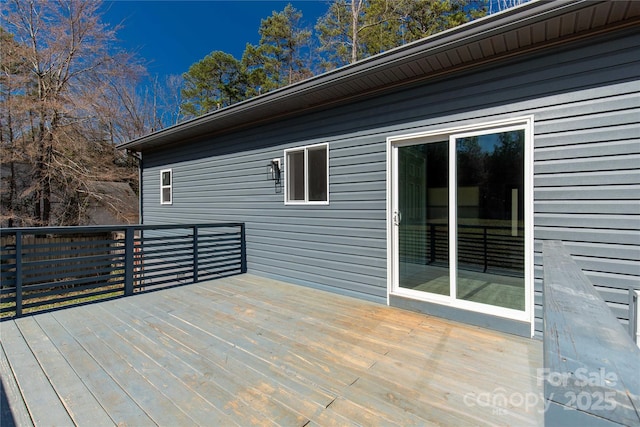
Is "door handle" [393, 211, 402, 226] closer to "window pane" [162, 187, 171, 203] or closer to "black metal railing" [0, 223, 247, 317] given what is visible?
"black metal railing" [0, 223, 247, 317]

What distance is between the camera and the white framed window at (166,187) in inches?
286

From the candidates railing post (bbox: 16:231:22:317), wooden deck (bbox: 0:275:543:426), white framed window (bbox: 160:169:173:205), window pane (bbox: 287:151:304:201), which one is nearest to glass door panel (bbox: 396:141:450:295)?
wooden deck (bbox: 0:275:543:426)

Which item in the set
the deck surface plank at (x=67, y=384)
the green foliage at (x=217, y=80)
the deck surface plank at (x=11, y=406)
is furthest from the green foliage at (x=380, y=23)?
the deck surface plank at (x=11, y=406)

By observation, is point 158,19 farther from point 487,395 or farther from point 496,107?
point 487,395

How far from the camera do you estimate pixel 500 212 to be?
2.98m

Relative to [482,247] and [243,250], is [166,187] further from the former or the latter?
[482,247]

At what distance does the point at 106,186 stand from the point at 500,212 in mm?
11810

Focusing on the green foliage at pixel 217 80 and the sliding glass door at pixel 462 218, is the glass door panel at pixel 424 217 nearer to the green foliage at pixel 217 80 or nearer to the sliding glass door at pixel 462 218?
the sliding glass door at pixel 462 218

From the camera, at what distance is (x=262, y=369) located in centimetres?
221

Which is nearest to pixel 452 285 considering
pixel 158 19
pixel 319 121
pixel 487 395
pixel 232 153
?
pixel 487 395

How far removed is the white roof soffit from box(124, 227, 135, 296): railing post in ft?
7.88

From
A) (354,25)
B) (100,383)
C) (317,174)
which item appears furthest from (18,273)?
(354,25)

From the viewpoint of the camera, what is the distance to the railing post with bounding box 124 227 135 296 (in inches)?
158

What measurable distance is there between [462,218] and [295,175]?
2.52 meters
